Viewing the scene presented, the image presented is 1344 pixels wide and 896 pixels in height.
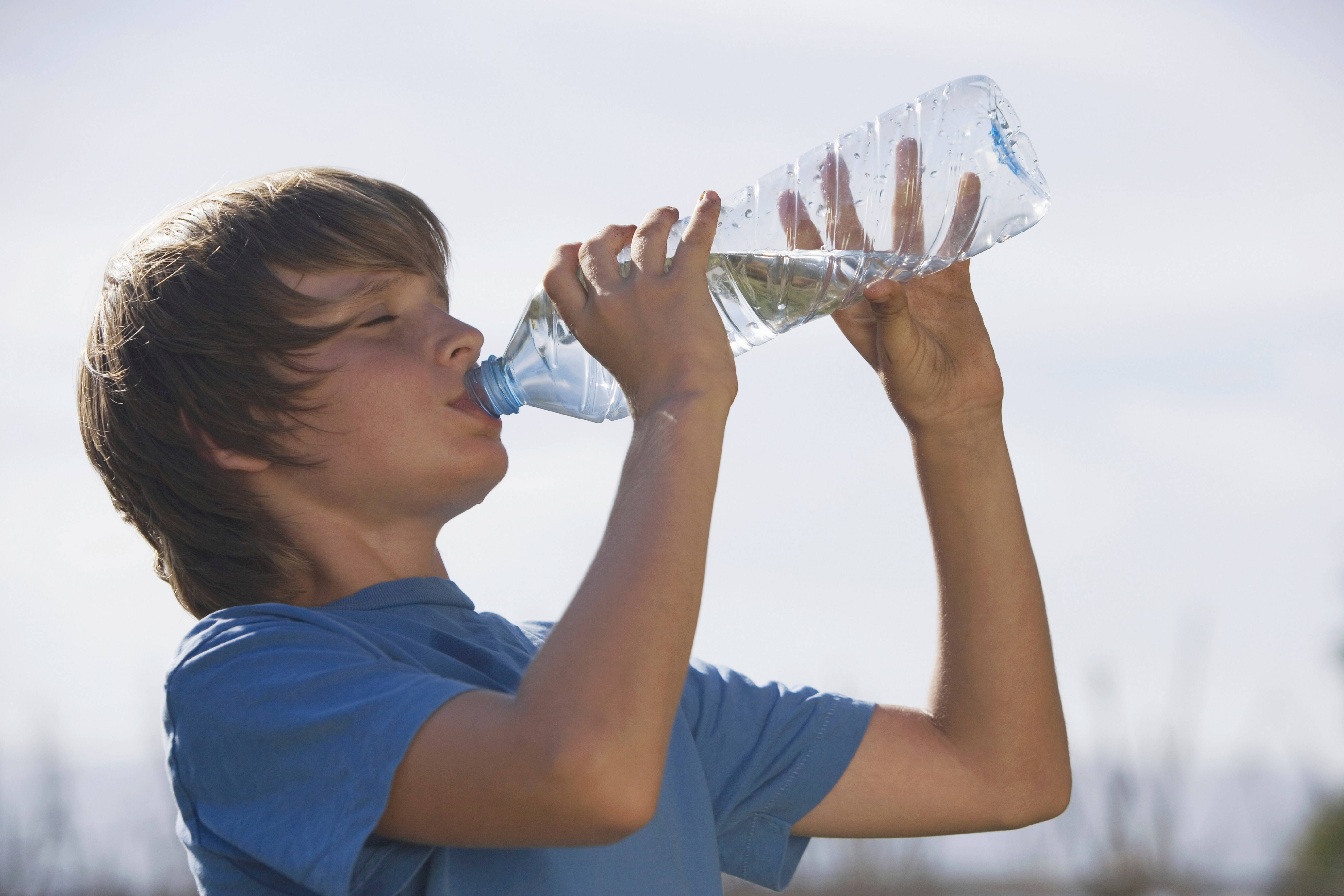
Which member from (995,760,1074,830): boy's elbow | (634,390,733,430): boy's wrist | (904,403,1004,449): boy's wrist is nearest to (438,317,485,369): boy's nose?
(634,390,733,430): boy's wrist

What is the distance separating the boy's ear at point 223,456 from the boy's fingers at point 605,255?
1.73 ft

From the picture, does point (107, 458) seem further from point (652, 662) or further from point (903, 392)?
point (903, 392)

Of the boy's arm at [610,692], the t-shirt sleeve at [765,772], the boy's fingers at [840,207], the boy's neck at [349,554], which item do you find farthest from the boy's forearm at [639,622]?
the boy's fingers at [840,207]

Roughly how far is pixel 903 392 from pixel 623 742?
3.04 feet

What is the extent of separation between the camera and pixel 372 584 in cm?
Answer: 153

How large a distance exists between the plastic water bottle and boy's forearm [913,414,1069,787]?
0.31 meters

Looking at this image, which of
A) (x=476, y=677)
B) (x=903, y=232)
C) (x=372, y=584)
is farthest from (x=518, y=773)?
(x=903, y=232)

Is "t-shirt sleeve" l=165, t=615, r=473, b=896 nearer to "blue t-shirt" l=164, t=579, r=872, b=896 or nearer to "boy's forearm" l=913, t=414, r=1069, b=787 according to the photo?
"blue t-shirt" l=164, t=579, r=872, b=896

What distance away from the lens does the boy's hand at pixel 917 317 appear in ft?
5.63

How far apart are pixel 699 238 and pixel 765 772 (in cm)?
80

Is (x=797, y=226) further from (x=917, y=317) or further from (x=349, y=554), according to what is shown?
(x=349, y=554)

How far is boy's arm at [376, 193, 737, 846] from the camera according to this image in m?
0.98

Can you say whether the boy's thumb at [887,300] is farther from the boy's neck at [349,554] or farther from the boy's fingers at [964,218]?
the boy's neck at [349,554]

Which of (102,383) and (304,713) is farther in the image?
(102,383)
